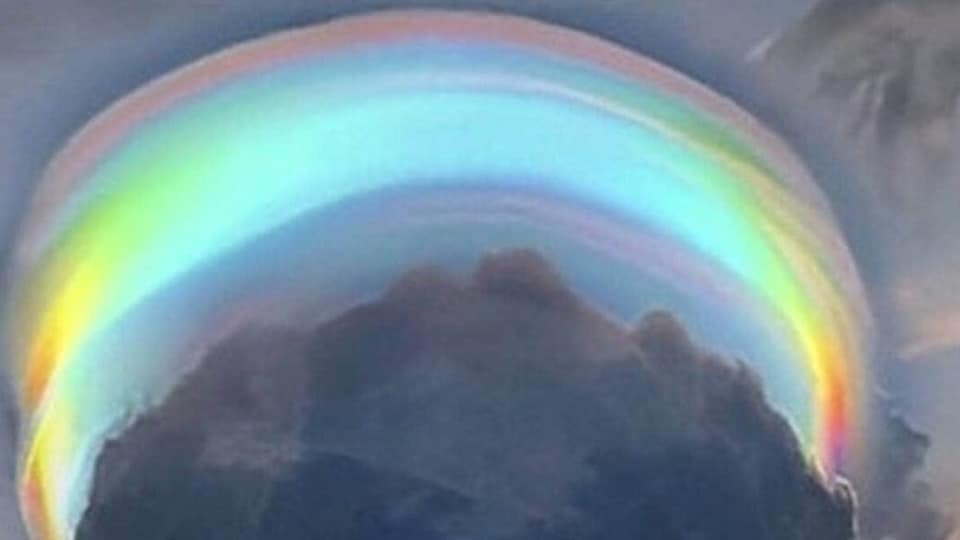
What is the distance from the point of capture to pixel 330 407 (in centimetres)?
131

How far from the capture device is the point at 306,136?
4.34ft

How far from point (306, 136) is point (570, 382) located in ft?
0.64

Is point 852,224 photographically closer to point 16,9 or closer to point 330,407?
point 330,407

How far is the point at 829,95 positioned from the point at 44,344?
45 cm

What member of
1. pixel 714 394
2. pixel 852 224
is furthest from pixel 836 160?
pixel 714 394

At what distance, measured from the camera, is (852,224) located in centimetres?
136

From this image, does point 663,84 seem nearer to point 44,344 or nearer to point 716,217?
point 716,217

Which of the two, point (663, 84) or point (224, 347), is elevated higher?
point (663, 84)

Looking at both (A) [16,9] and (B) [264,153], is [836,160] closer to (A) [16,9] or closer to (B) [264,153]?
(B) [264,153]

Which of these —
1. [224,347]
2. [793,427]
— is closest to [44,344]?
[224,347]

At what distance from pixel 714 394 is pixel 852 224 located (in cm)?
12

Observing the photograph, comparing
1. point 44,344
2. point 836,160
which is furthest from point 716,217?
point 44,344

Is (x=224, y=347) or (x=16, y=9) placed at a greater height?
(x=16, y=9)

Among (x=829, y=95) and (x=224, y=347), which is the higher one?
(x=829, y=95)
